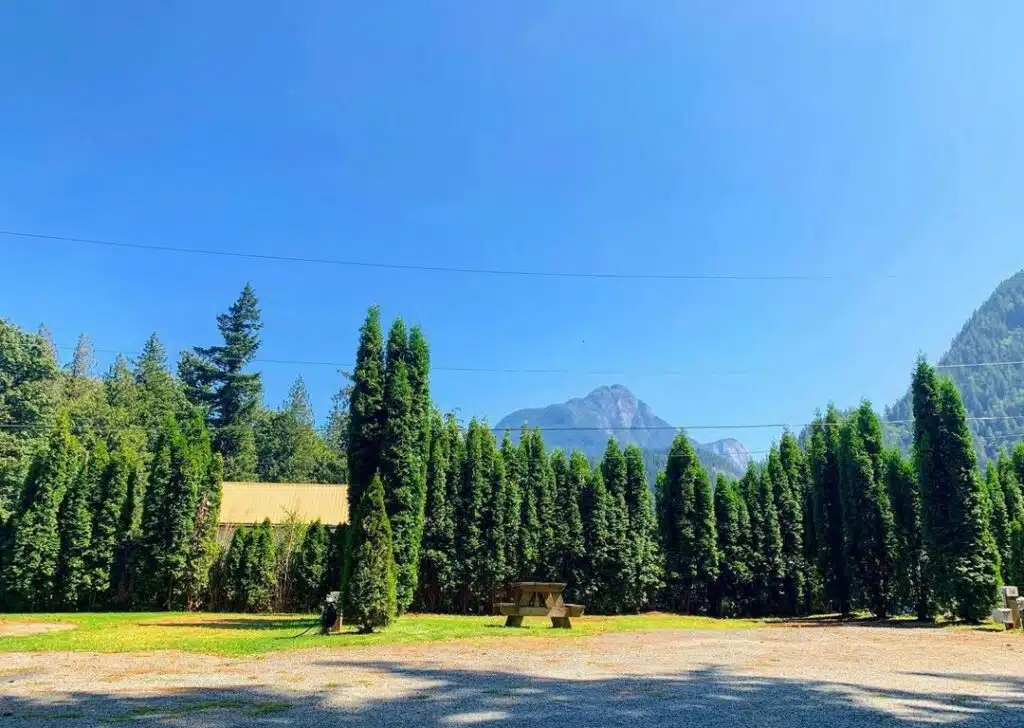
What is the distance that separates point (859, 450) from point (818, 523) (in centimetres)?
281

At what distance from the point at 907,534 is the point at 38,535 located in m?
23.2

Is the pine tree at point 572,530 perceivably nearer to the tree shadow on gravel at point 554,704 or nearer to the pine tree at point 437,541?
the pine tree at point 437,541

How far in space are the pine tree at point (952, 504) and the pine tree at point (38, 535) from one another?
2257 cm

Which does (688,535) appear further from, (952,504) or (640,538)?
(952,504)

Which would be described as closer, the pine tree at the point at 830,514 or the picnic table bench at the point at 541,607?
the picnic table bench at the point at 541,607

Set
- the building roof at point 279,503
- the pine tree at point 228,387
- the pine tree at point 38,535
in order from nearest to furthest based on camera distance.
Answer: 1. the pine tree at point 38,535
2. the building roof at point 279,503
3. the pine tree at point 228,387

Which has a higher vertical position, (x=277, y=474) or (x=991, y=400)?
(x=991, y=400)

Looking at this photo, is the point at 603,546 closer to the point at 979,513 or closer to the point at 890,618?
the point at 890,618

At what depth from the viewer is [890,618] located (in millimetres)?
17312

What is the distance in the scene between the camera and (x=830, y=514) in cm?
1983

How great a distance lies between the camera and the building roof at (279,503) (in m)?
26.0

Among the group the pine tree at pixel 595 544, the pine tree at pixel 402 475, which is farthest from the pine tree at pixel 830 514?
the pine tree at pixel 402 475

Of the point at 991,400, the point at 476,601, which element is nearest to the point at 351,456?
the point at 476,601

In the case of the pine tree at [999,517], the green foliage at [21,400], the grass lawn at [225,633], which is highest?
the green foliage at [21,400]
